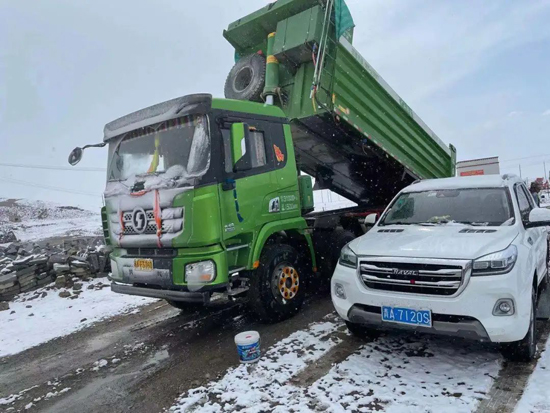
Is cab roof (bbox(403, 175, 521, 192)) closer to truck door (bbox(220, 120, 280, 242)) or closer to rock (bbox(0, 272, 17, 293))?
truck door (bbox(220, 120, 280, 242))

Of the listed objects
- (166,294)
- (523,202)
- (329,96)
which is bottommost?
(166,294)

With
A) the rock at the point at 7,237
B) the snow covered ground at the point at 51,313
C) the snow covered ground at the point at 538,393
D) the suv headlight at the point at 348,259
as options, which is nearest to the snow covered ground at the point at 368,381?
the snow covered ground at the point at 538,393

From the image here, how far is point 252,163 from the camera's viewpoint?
173 inches

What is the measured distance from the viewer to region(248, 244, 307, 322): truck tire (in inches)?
172

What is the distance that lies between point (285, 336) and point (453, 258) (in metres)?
2.00

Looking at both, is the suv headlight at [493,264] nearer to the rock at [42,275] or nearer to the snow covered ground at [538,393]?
the snow covered ground at [538,393]

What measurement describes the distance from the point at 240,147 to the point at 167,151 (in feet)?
2.57

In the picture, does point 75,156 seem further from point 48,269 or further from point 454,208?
point 454,208

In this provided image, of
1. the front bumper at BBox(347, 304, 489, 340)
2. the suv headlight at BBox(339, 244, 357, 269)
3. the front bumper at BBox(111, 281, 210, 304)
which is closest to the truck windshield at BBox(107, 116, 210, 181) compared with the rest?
the front bumper at BBox(111, 281, 210, 304)

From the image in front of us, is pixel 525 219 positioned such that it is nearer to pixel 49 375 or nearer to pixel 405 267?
pixel 405 267

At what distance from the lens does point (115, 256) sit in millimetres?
4598

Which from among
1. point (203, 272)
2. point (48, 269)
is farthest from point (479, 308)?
point (48, 269)

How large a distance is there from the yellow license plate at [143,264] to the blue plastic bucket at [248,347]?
1.28 meters

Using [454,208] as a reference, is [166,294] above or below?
below
